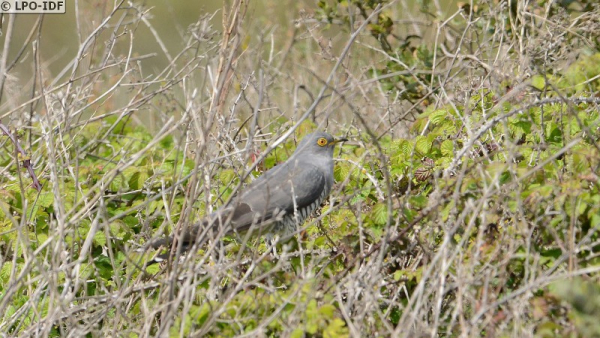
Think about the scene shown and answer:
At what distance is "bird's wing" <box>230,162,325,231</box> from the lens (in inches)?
173

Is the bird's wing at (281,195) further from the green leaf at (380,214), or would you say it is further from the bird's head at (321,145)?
the green leaf at (380,214)

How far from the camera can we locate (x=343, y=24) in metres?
5.96

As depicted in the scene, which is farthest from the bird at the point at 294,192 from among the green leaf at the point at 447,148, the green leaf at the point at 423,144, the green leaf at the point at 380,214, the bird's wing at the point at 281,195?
the green leaf at the point at 380,214

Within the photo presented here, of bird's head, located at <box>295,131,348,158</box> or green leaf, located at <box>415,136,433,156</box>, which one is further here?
bird's head, located at <box>295,131,348,158</box>

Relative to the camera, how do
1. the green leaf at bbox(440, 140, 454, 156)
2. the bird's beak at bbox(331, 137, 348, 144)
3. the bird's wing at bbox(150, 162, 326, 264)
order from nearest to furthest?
the green leaf at bbox(440, 140, 454, 156)
the bird's wing at bbox(150, 162, 326, 264)
the bird's beak at bbox(331, 137, 348, 144)

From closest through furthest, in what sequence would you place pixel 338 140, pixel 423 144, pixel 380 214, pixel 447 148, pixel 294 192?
pixel 380 214 → pixel 447 148 → pixel 423 144 → pixel 294 192 → pixel 338 140

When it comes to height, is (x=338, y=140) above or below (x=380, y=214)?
below

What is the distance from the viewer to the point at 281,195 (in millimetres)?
4629

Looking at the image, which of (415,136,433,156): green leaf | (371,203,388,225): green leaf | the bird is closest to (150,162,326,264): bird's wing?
the bird

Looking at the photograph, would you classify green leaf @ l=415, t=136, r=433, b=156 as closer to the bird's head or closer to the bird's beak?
the bird's beak

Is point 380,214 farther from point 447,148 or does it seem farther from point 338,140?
point 338,140

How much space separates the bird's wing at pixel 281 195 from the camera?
441cm

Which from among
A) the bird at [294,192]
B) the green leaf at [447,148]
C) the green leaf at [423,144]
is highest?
the green leaf at [447,148]

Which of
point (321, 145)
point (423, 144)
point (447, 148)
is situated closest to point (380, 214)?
point (447, 148)
